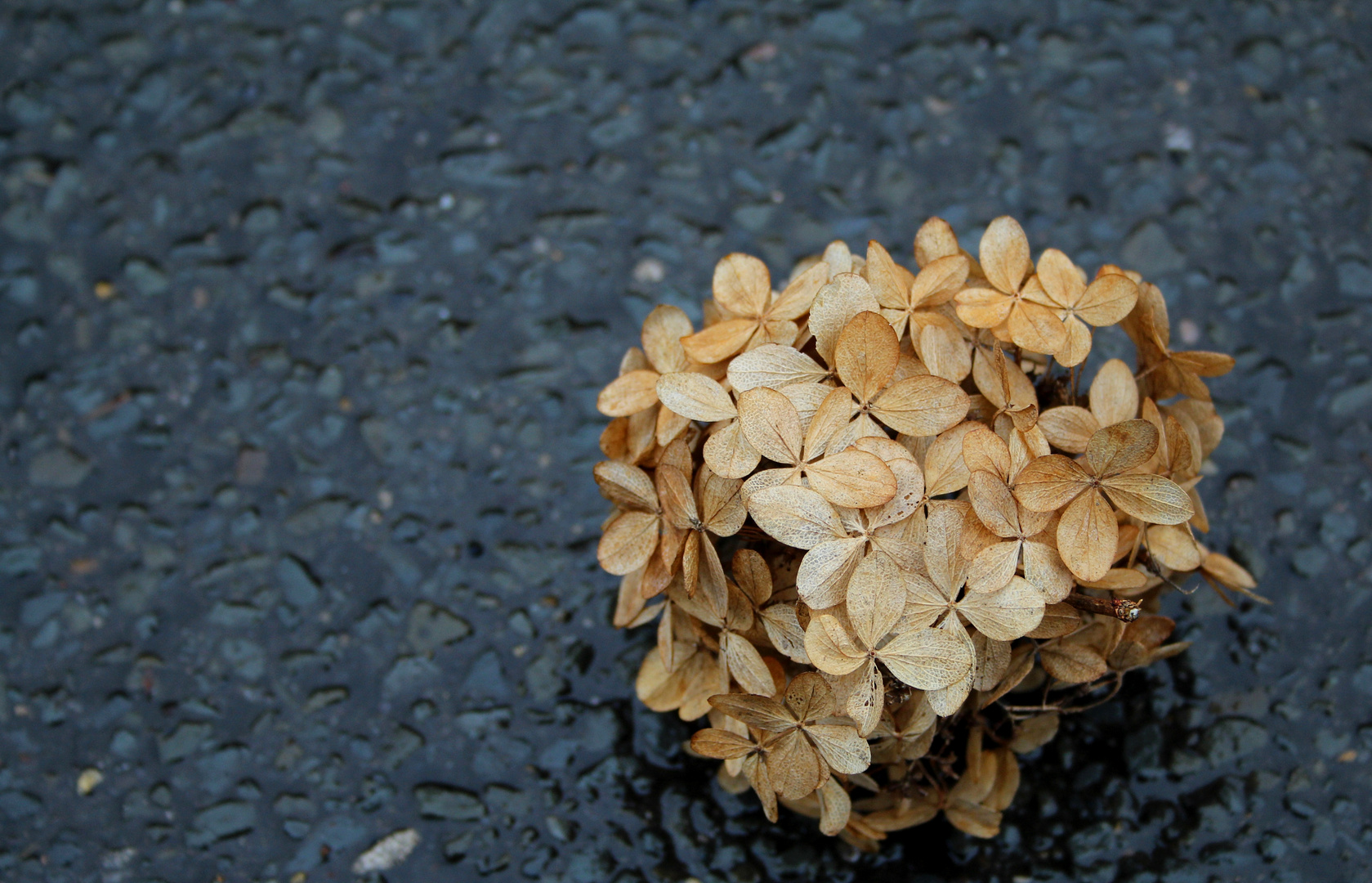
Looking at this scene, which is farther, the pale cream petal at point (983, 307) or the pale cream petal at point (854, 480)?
the pale cream petal at point (983, 307)

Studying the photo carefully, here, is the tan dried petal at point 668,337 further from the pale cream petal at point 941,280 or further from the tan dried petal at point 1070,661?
the tan dried petal at point 1070,661

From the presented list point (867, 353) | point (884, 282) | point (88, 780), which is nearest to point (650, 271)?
point (884, 282)

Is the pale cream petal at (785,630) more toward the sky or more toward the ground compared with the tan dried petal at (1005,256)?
more toward the ground

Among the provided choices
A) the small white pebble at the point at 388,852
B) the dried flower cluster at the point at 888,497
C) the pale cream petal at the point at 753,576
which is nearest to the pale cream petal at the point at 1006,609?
the dried flower cluster at the point at 888,497

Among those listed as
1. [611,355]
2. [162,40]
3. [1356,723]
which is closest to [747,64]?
[611,355]

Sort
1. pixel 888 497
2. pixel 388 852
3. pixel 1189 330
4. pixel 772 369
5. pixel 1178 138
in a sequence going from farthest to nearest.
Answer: pixel 1178 138
pixel 1189 330
pixel 388 852
pixel 772 369
pixel 888 497

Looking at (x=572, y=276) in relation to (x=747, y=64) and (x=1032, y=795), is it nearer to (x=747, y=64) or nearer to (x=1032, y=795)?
(x=747, y=64)

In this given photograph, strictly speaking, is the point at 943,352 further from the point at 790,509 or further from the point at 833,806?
the point at 833,806
